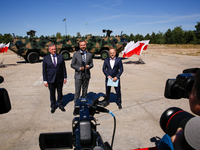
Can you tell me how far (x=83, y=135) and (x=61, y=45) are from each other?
51.5ft

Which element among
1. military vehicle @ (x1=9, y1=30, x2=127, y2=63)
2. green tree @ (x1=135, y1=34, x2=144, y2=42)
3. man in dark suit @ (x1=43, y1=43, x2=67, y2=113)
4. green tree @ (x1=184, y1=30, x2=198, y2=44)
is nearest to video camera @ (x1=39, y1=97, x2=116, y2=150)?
man in dark suit @ (x1=43, y1=43, x2=67, y2=113)

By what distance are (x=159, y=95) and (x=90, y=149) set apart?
4.96m

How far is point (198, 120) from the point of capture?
1.92 ft

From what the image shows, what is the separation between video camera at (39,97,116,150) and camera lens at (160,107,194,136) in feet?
1.32

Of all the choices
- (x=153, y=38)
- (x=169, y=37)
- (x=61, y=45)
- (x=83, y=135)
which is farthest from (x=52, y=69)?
(x=153, y=38)

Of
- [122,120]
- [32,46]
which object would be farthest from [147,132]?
[32,46]

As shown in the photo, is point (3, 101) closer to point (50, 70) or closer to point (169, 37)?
point (50, 70)

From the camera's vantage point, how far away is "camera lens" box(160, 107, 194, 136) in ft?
3.16

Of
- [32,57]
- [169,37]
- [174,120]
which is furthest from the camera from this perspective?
[169,37]

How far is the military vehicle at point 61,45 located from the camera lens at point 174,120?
569 inches

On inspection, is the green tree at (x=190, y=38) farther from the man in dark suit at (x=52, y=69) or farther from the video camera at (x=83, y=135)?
the video camera at (x=83, y=135)

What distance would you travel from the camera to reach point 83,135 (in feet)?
2.70

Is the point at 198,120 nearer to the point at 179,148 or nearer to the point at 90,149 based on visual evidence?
the point at 179,148

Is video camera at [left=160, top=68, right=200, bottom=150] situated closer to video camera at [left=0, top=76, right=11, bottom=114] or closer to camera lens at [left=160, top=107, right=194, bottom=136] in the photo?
camera lens at [left=160, top=107, right=194, bottom=136]
